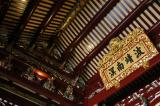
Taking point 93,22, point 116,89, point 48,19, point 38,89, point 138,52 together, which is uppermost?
point 48,19

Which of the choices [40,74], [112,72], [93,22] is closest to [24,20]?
[40,74]

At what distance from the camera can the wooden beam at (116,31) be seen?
655cm

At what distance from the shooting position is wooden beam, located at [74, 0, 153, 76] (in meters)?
6.55

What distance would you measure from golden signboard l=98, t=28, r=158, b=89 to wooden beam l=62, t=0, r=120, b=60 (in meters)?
0.57

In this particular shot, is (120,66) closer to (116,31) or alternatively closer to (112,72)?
(112,72)

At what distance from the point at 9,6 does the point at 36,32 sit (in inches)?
40.4

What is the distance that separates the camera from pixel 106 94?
7324 mm

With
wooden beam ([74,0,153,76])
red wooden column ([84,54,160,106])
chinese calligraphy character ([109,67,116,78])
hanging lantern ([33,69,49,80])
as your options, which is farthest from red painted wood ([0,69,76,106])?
chinese calligraphy character ([109,67,116,78])

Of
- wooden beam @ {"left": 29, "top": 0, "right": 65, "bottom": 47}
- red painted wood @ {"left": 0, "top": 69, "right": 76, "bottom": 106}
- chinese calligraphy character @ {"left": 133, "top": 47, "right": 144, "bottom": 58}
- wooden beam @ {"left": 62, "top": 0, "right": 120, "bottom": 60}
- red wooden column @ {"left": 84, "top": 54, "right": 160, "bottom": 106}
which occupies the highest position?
wooden beam @ {"left": 29, "top": 0, "right": 65, "bottom": 47}

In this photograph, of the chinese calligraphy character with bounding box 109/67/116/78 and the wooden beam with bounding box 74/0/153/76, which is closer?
the wooden beam with bounding box 74/0/153/76

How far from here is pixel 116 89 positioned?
7129mm

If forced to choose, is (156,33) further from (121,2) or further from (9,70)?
(9,70)

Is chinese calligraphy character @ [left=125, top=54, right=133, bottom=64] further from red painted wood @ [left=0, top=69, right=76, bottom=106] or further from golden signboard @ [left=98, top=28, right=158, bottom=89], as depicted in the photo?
red painted wood @ [left=0, top=69, right=76, bottom=106]

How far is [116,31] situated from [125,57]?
23.7 inches
